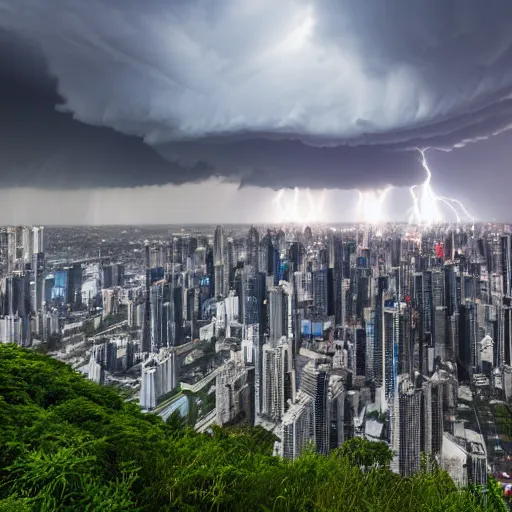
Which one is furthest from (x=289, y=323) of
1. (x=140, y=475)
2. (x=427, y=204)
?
(x=140, y=475)

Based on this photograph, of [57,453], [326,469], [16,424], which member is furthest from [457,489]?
[16,424]

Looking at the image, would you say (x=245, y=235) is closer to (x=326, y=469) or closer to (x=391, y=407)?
(x=391, y=407)

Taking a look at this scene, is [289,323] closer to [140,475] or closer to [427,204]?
[427,204]

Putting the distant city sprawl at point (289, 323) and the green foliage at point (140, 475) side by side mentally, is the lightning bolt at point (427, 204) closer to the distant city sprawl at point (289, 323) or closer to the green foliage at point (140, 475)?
the distant city sprawl at point (289, 323)

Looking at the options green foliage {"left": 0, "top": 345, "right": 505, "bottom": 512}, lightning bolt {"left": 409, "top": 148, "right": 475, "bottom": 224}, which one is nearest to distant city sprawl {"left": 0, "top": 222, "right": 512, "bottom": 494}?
lightning bolt {"left": 409, "top": 148, "right": 475, "bottom": 224}

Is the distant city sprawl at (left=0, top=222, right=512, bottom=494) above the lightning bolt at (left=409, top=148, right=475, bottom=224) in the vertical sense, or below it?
below

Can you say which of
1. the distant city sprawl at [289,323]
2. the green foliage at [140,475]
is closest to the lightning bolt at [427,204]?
the distant city sprawl at [289,323]

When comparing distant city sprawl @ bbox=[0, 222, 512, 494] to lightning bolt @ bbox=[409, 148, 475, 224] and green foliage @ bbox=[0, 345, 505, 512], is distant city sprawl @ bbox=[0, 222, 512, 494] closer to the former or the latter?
lightning bolt @ bbox=[409, 148, 475, 224]

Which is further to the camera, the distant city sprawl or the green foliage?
the distant city sprawl
